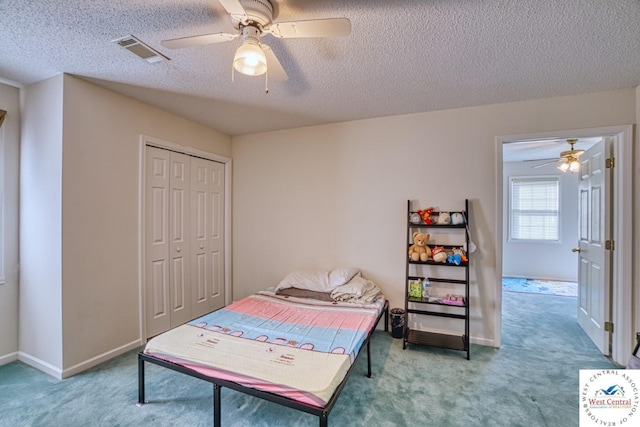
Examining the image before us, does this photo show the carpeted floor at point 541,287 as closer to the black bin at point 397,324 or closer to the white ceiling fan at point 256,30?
the black bin at point 397,324

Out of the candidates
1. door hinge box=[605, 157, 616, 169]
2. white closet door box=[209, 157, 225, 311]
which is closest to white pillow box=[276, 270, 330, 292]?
white closet door box=[209, 157, 225, 311]

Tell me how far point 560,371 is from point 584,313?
1.24 m

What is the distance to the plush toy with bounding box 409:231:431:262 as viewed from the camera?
2889mm

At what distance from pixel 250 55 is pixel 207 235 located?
2.73 m

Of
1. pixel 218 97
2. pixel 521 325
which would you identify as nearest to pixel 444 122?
pixel 218 97

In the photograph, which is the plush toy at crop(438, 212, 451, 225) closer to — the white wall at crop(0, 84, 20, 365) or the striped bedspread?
the striped bedspread

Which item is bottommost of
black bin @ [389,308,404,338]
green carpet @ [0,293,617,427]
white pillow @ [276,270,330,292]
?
green carpet @ [0,293,617,427]

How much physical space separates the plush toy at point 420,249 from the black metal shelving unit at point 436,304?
0.05 meters

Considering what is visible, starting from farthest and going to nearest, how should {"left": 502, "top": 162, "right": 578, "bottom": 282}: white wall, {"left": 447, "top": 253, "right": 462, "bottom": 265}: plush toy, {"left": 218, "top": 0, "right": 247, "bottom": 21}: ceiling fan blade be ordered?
{"left": 502, "top": 162, "right": 578, "bottom": 282}: white wall
{"left": 447, "top": 253, "right": 462, "bottom": 265}: plush toy
{"left": 218, "top": 0, "right": 247, "bottom": 21}: ceiling fan blade

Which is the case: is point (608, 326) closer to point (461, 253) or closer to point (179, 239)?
point (461, 253)

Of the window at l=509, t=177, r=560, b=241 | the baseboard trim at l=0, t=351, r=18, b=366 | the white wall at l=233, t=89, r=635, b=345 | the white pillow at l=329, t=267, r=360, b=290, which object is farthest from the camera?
the window at l=509, t=177, r=560, b=241

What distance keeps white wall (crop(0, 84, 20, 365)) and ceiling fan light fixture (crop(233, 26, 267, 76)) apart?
8.14ft

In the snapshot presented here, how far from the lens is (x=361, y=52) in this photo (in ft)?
6.37

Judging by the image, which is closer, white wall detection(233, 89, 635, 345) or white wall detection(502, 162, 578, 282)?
white wall detection(233, 89, 635, 345)
